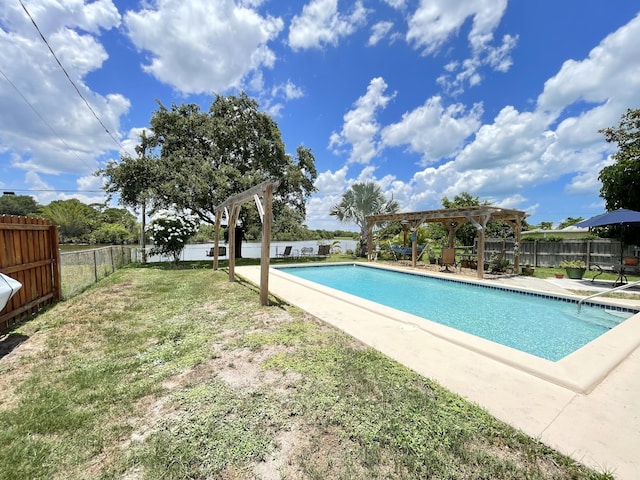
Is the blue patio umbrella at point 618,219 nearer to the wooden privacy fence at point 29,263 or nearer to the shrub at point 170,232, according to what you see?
the wooden privacy fence at point 29,263

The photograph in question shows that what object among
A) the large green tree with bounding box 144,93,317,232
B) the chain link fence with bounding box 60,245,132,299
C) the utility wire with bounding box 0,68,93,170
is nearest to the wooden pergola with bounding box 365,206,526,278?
the large green tree with bounding box 144,93,317,232

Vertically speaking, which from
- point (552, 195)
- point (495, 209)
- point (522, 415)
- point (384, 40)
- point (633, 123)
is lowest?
point (522, 415)

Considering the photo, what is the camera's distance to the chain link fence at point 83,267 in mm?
6137

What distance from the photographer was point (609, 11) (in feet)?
28.5

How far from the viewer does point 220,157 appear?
15.4m

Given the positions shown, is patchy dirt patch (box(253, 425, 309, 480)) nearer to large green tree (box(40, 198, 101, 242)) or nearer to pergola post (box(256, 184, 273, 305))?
pergola post (box(256, 184, 273, 305))

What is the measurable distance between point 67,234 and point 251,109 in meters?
46.1

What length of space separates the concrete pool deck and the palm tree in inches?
580

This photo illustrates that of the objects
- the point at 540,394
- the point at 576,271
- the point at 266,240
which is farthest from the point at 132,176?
the point at 576,271

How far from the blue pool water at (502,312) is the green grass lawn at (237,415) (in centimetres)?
308

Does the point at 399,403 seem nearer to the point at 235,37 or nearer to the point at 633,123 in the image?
the point at 235,37

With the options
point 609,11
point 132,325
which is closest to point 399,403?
point 132,325

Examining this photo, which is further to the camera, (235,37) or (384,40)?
(384,40)

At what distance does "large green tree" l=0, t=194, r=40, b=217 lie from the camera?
57013 mm
